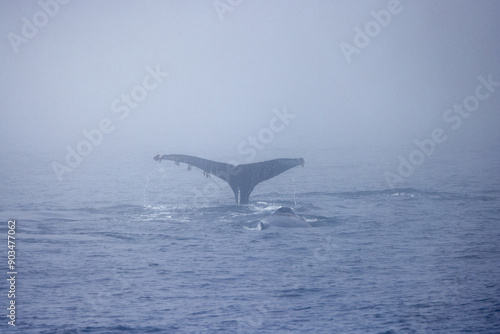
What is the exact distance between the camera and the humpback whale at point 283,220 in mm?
34781

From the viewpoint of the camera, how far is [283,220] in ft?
116

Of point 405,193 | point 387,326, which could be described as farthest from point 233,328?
point 405,193

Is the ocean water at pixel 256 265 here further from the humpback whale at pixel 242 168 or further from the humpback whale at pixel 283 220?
the humpback whale at pixel 242 168

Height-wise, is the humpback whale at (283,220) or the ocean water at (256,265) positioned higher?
the humpback whale at (283,220)

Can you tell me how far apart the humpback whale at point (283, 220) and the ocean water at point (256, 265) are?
2.02 feet

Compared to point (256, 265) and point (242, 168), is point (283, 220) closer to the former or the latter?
point (242, 168)

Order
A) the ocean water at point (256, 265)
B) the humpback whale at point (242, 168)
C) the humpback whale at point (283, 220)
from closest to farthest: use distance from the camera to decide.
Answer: the ocean water at point (256, 265) < the humpback whale at point (283, 220) < the humpback whale at point (242, 168)

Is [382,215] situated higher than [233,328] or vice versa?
[382,215]

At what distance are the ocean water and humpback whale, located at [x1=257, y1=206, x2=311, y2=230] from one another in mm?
617

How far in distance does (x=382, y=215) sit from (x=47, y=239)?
1925cm

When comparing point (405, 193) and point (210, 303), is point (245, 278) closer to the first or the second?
point (210, 303)

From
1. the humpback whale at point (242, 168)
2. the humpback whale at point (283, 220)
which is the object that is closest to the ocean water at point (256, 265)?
the humpback whale at point (283, 220)

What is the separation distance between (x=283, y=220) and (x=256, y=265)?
28.6ft

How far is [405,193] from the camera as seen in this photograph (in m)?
50.3
